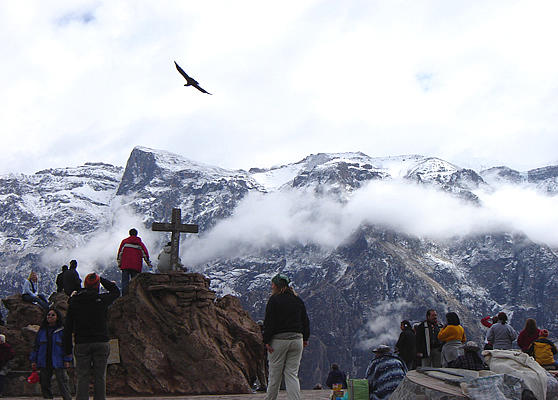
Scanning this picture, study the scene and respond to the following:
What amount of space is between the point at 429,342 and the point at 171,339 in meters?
6.79

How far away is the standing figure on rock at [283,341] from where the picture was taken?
1016 cm

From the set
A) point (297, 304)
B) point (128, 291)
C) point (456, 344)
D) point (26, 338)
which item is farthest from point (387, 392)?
point (26, 338)

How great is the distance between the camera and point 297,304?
412 inches

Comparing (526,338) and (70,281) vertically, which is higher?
(70,281)

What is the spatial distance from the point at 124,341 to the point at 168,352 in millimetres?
1206

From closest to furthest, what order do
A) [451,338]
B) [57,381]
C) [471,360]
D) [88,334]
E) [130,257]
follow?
[88,334]
[471,360]
[57,381]
[451,338]
[130,257]

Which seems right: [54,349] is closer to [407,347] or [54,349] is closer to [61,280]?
[61,280]

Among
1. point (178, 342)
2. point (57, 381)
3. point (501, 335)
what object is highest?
point (501, 335)

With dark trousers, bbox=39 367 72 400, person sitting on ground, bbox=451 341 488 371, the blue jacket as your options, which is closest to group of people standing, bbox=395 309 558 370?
person sitting on ground, bbox=451 341 488 371

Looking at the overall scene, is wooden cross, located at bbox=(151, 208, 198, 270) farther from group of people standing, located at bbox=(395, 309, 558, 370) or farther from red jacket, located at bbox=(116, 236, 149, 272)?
group of people standing, located at bbox=(395, 309, 558, 370)

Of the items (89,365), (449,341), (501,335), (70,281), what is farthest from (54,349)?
(501,335)

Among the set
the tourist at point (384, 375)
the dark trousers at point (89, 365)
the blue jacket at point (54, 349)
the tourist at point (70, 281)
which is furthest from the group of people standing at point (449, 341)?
the tourist at point (70, 281)

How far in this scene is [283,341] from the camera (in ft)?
33.4

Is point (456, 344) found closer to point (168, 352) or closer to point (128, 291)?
point (168, 352)
